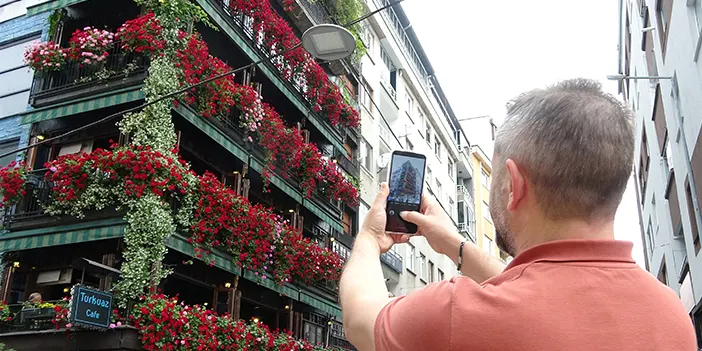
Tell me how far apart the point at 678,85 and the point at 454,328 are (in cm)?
1751

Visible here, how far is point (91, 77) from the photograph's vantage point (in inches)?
710

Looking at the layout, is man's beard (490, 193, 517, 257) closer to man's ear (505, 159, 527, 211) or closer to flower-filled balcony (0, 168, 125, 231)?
man's ear (505, 159, 527, 211)

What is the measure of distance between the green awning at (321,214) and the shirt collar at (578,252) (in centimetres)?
2268

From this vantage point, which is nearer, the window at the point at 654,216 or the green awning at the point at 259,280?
the green awning at the point at 259,280

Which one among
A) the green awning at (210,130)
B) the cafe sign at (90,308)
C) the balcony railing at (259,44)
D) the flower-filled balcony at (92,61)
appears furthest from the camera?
the balcony railing at (259,44)

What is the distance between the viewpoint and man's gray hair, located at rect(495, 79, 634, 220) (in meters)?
1.64

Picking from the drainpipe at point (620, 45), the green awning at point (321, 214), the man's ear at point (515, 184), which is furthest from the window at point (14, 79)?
the drainpipe at point (620, 45)

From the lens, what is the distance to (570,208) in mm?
1651

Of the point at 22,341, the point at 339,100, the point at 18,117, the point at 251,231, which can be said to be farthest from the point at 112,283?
the point at 339,100

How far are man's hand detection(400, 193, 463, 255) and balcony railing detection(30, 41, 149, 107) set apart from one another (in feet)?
52.1

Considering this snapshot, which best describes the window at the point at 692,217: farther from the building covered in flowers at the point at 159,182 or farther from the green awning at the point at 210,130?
the green awning at the point at 210,130

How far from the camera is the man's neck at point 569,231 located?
1.64 meters

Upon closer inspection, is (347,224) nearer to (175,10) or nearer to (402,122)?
(402,122)

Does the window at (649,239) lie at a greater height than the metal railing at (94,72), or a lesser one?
lesser
